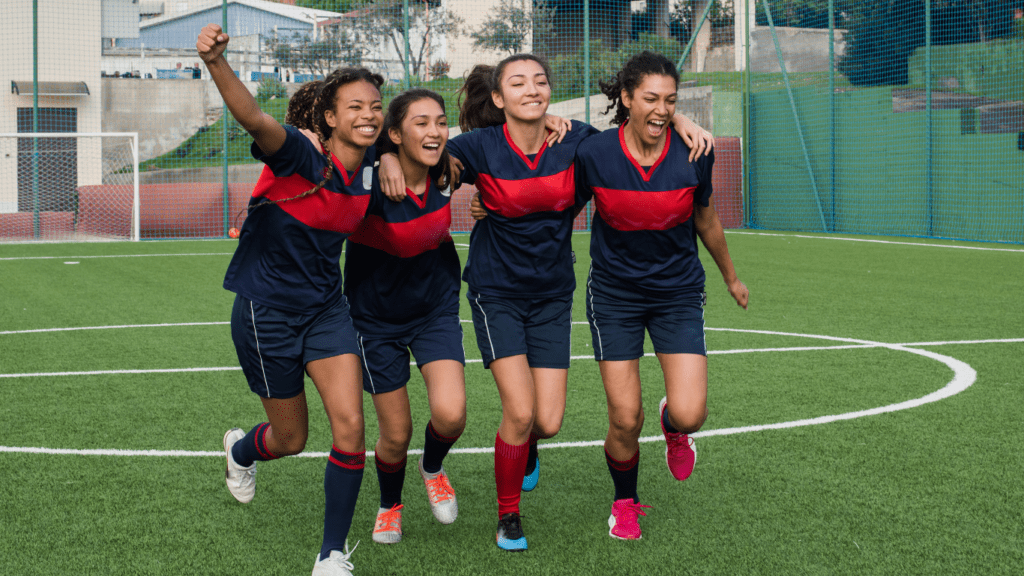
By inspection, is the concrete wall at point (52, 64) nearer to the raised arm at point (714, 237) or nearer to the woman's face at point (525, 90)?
the woman's face at point (525, 90)

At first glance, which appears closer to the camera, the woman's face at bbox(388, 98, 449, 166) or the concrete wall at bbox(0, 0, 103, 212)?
the woman's face at bbox(388, 98, 449, 166)

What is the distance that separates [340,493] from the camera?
3.31 m

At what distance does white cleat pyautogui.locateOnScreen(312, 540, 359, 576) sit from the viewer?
3135 millimetres

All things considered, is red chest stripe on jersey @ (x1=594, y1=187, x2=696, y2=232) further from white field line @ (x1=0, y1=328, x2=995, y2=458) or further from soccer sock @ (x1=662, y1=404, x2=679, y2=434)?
white field line @ (x1=0, y1=328, x2=995, y2=458)

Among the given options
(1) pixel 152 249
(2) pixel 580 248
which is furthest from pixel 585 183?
(1) pixel 152 249

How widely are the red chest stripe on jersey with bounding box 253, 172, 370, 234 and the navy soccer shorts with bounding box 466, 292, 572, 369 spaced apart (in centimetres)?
71

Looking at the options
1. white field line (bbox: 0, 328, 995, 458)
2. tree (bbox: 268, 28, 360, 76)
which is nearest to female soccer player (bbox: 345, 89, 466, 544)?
white field line (bbox: 0, 328, 995, 458)

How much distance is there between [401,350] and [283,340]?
56 cm

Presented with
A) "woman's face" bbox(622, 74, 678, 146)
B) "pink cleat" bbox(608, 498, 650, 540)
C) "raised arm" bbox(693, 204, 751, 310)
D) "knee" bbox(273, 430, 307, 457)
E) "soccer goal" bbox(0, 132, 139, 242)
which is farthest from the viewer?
"soccer goal" bbox(0, 132, 139, 242)

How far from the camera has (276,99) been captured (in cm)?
1853

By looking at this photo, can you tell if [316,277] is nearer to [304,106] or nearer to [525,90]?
[304,106]

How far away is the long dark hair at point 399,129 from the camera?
3.79 m

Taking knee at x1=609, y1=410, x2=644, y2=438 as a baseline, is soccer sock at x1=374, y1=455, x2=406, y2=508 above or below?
below

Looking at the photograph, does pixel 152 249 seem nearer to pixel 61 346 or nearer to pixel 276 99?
pixel 276 99
